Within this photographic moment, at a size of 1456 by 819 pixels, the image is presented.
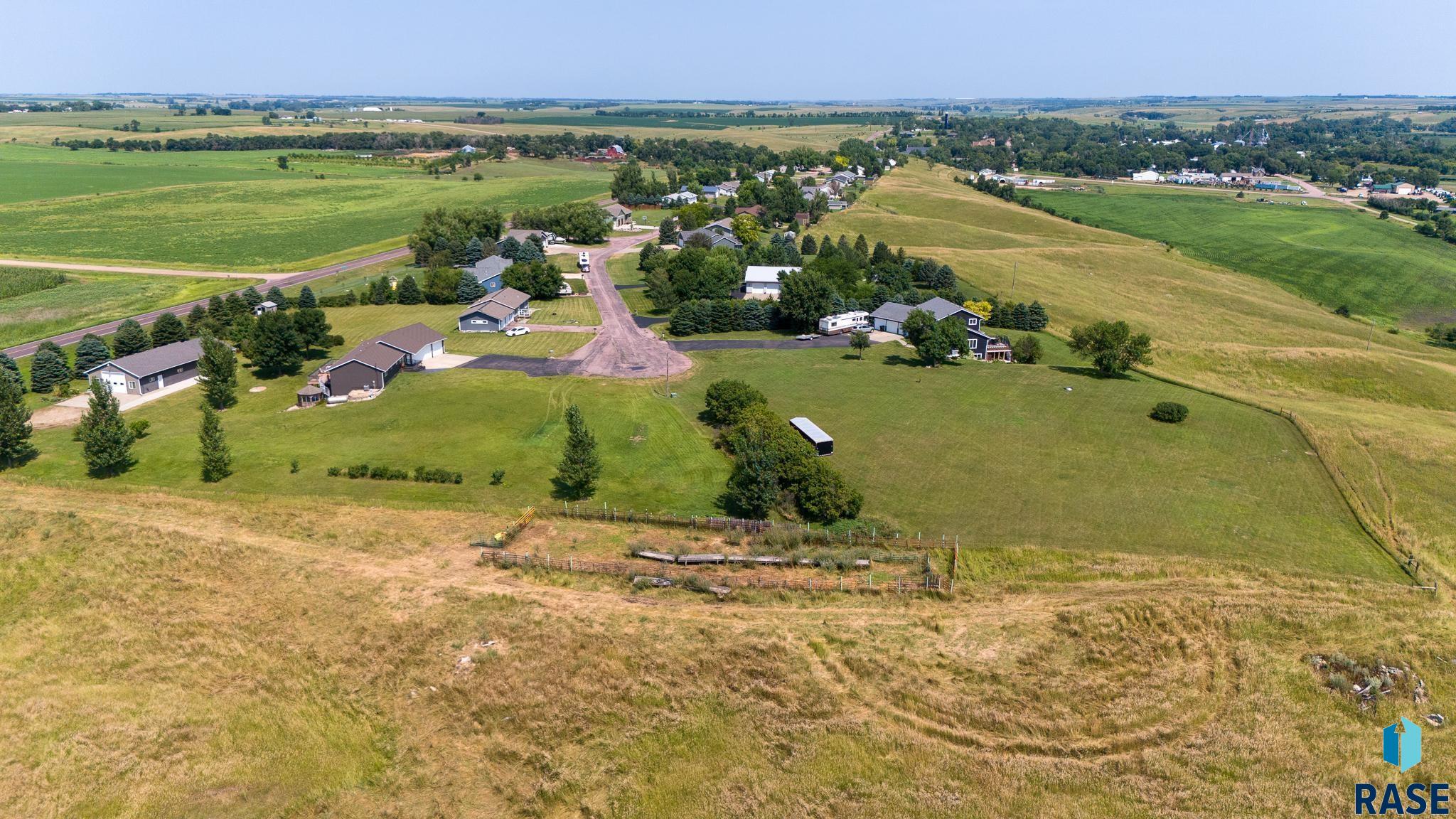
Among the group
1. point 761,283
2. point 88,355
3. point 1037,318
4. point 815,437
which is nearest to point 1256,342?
point 1037,318

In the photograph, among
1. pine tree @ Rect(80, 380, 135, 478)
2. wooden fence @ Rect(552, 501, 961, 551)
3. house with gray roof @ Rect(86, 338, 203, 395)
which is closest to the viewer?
wooden fence @ Rect(552, 501, 961, 551)

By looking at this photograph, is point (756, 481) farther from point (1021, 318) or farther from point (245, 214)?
point (245, 214)

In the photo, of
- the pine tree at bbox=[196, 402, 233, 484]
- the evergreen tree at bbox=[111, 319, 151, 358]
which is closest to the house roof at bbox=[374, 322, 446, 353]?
the evergreen tree at bbox=[111, 319, 151, 358]

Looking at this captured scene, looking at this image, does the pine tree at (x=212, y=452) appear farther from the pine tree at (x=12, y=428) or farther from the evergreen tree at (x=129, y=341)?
the evergreen tree at (x=129, y=341)

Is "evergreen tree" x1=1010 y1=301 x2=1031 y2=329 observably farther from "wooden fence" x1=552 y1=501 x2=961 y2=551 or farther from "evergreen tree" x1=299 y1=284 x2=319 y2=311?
"evergreen tree" x1=299 y1=284 x2=319 y2=311

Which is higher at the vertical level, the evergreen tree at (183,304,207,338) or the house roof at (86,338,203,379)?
the evergreen tree at (183,304,207,338)

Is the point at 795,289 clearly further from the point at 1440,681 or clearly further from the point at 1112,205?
the point at 1112,205

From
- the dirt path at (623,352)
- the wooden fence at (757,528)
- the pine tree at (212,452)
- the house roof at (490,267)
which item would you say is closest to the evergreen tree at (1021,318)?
the dirt path at (623,352)
